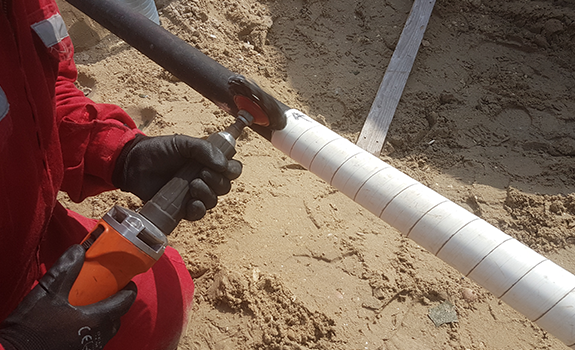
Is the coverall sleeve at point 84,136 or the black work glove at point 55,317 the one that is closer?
the black work glove at point 55,317

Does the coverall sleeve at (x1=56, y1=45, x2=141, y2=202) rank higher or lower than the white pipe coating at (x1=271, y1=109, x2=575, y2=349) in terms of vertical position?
lower

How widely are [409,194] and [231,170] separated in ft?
2.07

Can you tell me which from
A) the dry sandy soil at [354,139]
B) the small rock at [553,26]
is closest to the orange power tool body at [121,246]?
the dry sandy soil at [354,139]

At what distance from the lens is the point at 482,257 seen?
3.75 ft

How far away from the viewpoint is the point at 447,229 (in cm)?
119

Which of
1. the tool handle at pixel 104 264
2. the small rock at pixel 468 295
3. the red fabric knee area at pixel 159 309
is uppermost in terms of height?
the tool handle at pixel 104 264

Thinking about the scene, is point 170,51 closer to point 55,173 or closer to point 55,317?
point 55,173

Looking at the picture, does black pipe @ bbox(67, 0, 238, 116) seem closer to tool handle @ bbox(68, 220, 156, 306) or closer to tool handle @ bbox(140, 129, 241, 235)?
tool handle @ bbox(140, 129, 241, 235)

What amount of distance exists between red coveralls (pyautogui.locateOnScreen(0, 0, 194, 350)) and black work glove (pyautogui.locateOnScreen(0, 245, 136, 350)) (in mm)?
159

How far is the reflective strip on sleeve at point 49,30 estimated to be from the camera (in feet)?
3.75

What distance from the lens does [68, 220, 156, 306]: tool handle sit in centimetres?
108

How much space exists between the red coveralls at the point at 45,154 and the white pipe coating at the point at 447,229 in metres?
0.75

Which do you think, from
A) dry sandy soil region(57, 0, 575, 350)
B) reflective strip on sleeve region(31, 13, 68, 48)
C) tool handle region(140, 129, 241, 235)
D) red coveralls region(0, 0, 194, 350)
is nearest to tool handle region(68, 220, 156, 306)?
tool handle region(140, 129, 241, 235)

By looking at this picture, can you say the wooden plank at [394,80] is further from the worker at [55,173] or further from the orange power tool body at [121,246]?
the orange power tool body at [121,246]
